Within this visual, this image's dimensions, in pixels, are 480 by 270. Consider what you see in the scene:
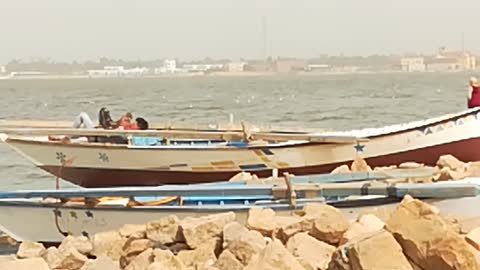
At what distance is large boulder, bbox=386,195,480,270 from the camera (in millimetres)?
5375

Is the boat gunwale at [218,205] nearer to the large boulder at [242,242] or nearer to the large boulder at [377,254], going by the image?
the large boulder at [242,242]

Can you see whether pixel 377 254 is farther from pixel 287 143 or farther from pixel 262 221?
pixel 287 143

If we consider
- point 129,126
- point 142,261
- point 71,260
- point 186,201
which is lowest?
point 71,260

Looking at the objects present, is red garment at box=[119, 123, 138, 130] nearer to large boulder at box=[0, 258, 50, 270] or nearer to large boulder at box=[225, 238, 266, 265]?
large boulder at box=[0, 258, 50, 270]

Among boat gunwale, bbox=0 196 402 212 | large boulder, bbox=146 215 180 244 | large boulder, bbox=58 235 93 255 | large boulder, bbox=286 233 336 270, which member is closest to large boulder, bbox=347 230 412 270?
large boulder, bbox=286 233 336 270

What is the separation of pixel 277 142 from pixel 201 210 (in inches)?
222

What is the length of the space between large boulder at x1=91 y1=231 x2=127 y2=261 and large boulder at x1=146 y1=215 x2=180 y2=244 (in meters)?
0.26

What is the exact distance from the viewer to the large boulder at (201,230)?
6.73 metres

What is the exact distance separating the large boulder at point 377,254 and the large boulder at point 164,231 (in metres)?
2.04

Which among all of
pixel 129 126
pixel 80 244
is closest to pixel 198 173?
pixel 129 126

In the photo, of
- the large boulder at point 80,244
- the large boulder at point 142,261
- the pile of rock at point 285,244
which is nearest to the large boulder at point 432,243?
the pile of rock at point 285,244

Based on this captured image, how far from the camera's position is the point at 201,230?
676 cm

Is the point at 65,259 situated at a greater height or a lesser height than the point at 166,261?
lesser

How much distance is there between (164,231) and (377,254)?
7.74ft
